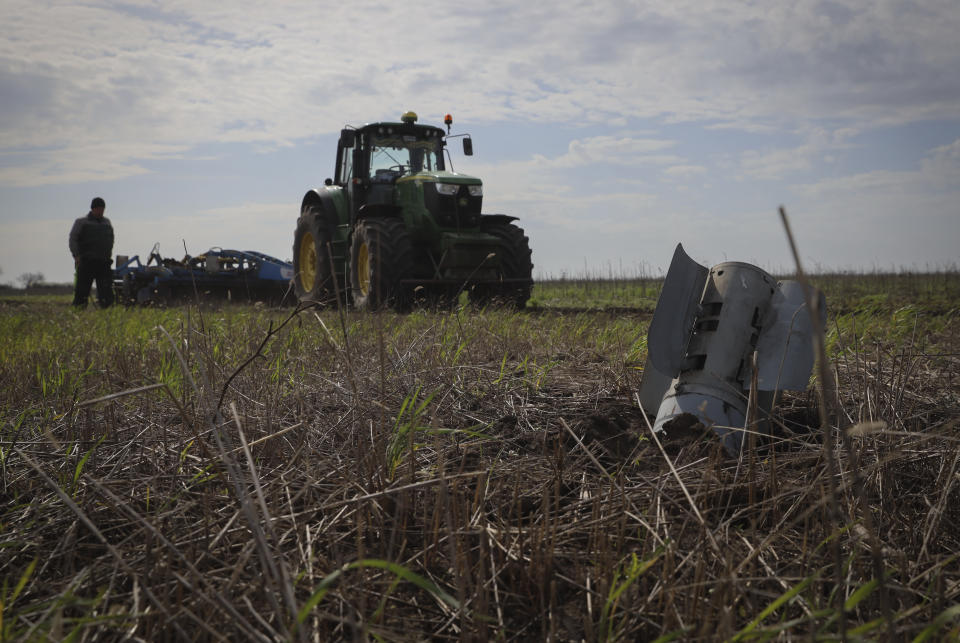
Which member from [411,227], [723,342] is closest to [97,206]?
[411,227]

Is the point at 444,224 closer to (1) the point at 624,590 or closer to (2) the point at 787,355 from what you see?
(2) the point at 787,355

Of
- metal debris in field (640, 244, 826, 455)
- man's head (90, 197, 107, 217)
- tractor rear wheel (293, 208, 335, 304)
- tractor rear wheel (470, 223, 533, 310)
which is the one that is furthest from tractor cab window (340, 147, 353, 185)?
metal debris in field (640, 244, 826, 455)

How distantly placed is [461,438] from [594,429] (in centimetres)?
39

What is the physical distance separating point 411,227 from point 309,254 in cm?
295

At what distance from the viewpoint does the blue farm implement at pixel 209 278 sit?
1077 cm

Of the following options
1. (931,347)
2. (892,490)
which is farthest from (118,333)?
(931,347)

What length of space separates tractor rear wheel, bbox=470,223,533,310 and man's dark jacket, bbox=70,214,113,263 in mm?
5610

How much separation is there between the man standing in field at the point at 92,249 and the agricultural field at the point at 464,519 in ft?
27.0

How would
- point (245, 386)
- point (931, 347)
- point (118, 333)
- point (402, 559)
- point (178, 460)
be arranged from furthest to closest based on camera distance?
point (118, 333) < point (931, 347) < point (245, 386) < point (178, 460) < point (402, 559)

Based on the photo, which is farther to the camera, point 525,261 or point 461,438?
point 525,261

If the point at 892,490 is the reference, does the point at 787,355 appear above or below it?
above

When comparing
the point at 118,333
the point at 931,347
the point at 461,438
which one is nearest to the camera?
the point at 461,438

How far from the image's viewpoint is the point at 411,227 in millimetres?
8141

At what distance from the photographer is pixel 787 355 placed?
195cm
